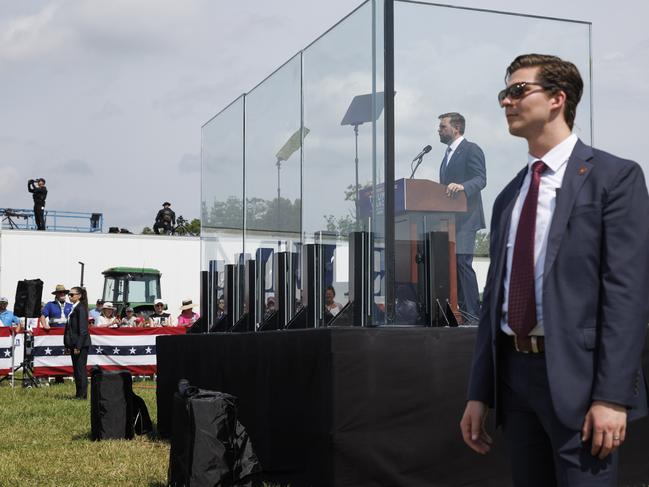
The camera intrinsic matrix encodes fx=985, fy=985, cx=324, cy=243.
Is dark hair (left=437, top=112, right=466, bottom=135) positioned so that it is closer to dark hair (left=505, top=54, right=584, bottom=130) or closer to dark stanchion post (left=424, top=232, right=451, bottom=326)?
dark stanchion post (left=424, top=232, right=451, bottom=326)

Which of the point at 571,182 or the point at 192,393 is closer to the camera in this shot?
the point at 571,182

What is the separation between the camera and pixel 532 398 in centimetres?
287

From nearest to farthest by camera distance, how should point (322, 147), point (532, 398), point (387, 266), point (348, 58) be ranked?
1. point (532, 398)
2. point (387, 266)
3. point (348, 58)
4. point (322, 147)

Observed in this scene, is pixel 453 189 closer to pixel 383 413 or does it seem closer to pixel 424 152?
pixel 424 152

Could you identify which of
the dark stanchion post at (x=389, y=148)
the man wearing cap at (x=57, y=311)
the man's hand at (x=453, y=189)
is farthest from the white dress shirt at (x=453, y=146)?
the man wearing cap at (x=57, y=311)

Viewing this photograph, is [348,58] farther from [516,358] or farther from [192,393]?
[516,358]

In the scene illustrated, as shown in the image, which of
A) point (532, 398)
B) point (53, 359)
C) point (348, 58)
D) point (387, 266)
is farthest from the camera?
point (53, 359)

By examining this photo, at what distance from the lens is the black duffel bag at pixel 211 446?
21.7 feet

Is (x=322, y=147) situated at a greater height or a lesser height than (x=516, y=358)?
greater

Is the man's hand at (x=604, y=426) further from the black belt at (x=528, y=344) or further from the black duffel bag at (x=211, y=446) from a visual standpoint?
the black duffel bag at (x=211, y=446)

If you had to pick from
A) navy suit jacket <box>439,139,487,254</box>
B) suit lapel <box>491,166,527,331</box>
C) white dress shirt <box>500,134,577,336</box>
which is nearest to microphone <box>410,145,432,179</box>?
navy suit jacket <box>439,139,487,254</box>

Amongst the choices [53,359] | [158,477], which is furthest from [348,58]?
[53,359]

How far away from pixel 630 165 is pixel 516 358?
0.66 metres

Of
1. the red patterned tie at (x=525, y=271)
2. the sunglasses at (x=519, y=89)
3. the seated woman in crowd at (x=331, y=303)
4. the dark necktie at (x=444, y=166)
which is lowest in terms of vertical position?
the seated woman in crowd at (x=331, y=303)
